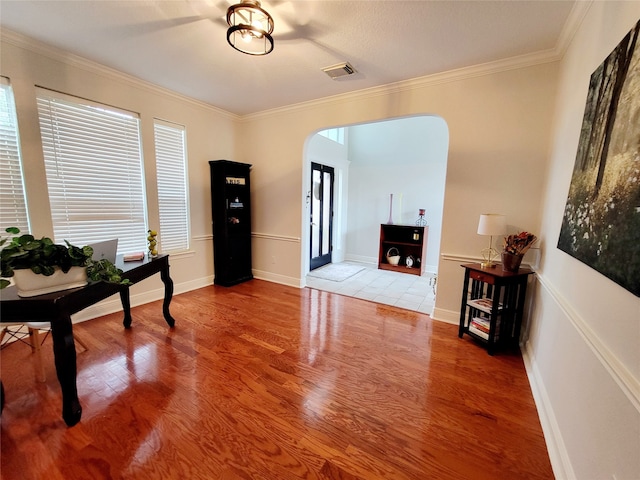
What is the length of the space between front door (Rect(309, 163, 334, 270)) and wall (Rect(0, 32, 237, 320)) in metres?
1.72

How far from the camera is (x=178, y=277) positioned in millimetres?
3795

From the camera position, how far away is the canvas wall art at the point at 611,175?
1.01 m

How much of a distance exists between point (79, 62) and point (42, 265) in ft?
7.87

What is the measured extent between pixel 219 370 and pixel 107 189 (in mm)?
2460

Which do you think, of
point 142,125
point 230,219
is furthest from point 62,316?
point 230,219

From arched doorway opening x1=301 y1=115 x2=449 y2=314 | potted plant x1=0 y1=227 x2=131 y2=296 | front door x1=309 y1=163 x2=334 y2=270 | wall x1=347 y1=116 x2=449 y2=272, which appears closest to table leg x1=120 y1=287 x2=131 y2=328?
potted plant x1=0 y1=227 x2=131 y2=296

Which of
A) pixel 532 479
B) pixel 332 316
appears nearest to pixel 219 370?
pixel 332 316

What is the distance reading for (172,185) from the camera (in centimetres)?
362

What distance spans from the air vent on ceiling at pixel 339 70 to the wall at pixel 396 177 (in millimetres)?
2585

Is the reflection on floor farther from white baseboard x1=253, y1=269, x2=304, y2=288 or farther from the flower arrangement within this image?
the flower arrangement

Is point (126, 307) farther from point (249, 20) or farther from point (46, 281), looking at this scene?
point (249, 20)

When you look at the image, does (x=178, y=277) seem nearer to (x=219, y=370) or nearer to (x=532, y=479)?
(x=219, y=370)

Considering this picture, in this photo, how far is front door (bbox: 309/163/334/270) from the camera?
527cm

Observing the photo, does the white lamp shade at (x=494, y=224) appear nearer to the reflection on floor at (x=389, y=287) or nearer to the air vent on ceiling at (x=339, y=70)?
→ the reflection on floor at (x=389, y=287)
